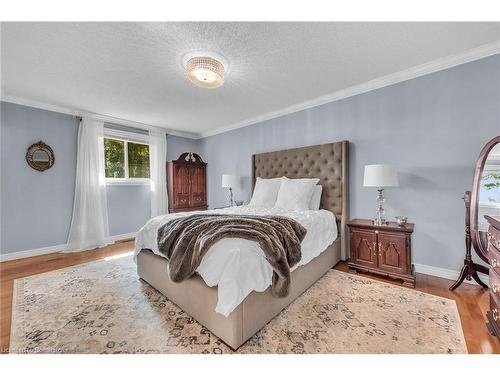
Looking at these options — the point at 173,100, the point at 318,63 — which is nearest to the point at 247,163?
the point at 173,100

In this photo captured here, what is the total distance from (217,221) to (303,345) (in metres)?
1.11

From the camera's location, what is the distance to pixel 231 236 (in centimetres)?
162

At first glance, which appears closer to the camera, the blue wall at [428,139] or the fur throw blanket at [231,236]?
the fur throw blanket at [231,236]

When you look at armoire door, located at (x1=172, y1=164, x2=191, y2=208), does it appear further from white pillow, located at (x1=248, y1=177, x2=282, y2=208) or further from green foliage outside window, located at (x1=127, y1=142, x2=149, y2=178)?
white pillow, located at (x1=248, y1=177, x2=282, y2=208)

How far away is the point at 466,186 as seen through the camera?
2.36m

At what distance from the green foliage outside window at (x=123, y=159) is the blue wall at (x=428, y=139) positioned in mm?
3878

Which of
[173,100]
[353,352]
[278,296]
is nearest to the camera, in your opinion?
[353,352]

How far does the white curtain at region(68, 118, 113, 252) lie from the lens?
12.6 feet

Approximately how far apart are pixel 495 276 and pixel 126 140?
5554mm

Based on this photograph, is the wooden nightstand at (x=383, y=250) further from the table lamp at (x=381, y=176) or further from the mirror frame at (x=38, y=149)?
the mirror frame at (x=38, y=149)

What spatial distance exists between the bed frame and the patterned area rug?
8 centimetres

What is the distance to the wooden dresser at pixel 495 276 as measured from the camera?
1471 mm

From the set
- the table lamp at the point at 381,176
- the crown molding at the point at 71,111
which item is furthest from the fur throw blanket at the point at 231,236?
the crown molding at the point at 71,111

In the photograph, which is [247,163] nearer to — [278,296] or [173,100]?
[173,100]
